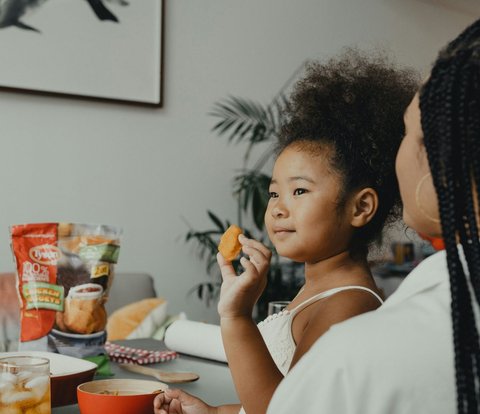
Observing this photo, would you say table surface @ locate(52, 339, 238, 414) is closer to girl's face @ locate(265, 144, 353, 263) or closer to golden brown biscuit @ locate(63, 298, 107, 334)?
golden brown biscuit @ locate(63, 298, 107, 334)

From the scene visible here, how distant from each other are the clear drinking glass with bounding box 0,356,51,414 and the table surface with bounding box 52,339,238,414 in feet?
0.51

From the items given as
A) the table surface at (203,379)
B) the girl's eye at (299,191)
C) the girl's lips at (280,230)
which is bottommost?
the table surface at (203,379)

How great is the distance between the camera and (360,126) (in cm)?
111

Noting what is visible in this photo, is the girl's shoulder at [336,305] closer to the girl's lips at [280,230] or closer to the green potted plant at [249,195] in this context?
the girl's lips at [280,230]

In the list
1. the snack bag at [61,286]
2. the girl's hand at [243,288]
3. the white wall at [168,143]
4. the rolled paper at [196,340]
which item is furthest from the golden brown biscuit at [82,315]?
the white wall at [168,143]

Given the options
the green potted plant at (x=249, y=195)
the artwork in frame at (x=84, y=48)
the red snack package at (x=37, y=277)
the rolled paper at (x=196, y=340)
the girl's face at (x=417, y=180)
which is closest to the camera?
the girl's face at (x=417, y=180)

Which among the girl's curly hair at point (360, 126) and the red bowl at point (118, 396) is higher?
the girl's curly hair at point (360, 126)

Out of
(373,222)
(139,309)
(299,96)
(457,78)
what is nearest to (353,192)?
(373,222)

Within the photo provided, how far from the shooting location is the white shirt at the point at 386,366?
489mm

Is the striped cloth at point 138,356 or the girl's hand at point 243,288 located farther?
the striped cloth at point 138,356

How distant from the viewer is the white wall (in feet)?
10.1

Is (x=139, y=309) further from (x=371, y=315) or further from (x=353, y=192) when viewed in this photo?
(x=371, y=315)

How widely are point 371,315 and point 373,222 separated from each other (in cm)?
63

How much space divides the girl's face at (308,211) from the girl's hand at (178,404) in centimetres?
26
